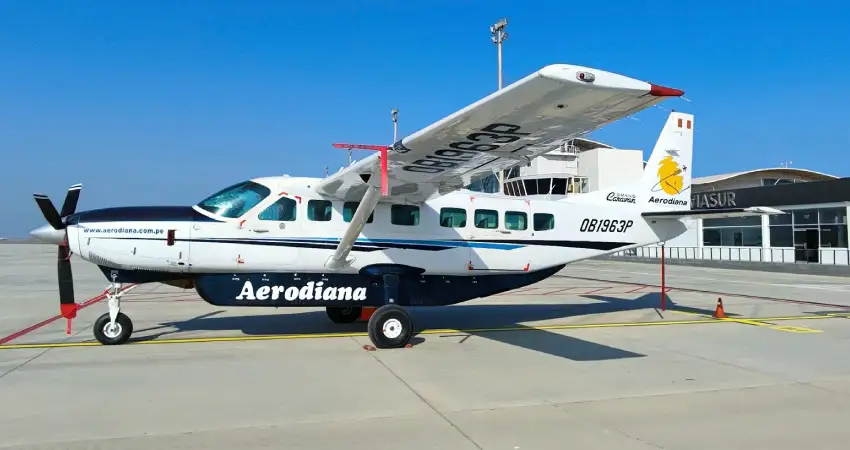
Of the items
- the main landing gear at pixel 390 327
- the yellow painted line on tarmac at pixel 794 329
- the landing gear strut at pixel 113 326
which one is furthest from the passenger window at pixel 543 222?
the landing gear strut at pixel 113 326

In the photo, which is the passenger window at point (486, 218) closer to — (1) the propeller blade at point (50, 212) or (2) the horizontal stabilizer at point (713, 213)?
(2) the horizontal stabilizer at point (713, 213)

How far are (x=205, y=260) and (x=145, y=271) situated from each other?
1.02 m

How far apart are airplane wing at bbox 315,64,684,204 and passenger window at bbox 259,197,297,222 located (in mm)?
568

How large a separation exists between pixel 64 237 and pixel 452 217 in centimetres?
650

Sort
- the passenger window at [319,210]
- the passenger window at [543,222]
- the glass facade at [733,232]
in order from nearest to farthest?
1. the passenger window at [319,210]
2. the passenger window at [543,222]
3. the glass facade at [733,232]

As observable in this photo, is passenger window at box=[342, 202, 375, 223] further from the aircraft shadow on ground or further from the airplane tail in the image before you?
the airplane tail

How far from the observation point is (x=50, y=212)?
9484mm

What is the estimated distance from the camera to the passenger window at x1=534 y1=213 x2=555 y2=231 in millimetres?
11969

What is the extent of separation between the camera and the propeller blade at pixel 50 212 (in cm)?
937

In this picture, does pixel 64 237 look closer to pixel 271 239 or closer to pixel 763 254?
pixel 271 239

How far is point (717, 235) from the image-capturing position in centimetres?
4459

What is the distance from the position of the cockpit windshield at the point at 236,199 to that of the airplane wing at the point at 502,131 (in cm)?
104

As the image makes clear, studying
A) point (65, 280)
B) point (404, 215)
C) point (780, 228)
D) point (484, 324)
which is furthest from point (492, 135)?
point (780, 228)

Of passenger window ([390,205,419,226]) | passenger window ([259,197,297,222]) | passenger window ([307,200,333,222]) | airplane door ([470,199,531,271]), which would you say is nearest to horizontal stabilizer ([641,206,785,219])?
airplane door ([470,199,531,271])
